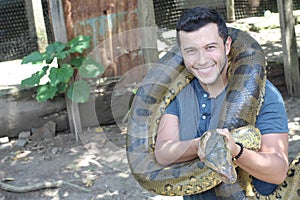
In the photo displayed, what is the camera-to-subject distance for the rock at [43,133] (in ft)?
18.9

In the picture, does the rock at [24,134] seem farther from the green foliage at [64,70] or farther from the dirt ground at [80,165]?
the green foliage at [64,70]

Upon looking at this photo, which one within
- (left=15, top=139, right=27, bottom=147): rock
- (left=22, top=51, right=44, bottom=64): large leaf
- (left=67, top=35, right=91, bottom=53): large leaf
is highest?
(left=67, top=35, right=91, bottom=53): large leaf

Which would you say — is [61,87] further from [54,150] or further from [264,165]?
[264,165]

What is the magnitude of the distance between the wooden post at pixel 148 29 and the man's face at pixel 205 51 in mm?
3488

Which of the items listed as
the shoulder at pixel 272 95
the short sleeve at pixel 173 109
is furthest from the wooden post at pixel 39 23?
the shoulder at pixel 272 95

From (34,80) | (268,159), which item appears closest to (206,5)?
(34,80)

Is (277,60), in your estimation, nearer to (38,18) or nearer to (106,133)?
(106,133)

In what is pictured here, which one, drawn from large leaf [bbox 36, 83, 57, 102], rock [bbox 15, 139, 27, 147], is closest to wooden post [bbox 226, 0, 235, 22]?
large leaf [bbox 36, 83, 57, 102]

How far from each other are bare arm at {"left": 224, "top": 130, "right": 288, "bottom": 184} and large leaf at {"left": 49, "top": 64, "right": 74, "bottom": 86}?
347cm

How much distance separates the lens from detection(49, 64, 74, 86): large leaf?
5.32m

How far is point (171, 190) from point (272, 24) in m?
6.49

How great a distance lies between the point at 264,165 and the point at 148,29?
3.83 m

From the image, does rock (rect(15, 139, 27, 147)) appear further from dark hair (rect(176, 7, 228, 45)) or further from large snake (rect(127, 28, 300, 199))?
dark hair (rect(176, 7, 228, 45))

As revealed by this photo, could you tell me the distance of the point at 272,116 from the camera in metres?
2.19
